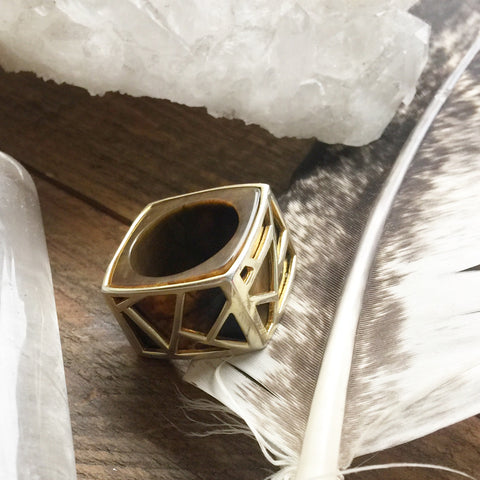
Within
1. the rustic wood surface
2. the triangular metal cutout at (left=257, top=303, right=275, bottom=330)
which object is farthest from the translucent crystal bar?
the triangular metal cutout at (left=257, top=303, right=275, bottom=330)

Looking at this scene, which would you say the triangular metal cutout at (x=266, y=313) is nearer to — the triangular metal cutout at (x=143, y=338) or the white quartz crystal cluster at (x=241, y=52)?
the triangular metal cutout at (x=143, y=338)

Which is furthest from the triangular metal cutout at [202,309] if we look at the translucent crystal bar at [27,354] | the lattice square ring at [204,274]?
the translucent crystal bar at [27,354]

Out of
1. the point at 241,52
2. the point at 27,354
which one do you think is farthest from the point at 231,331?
the point at 241,52

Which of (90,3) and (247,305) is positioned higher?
(90,3)

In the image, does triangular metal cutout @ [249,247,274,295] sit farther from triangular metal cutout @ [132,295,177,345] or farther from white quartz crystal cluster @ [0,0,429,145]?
white quartz crystal cluster @ [0,0,429,145]

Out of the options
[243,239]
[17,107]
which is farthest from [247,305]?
[17,107]

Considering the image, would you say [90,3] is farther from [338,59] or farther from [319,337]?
[319,337]
